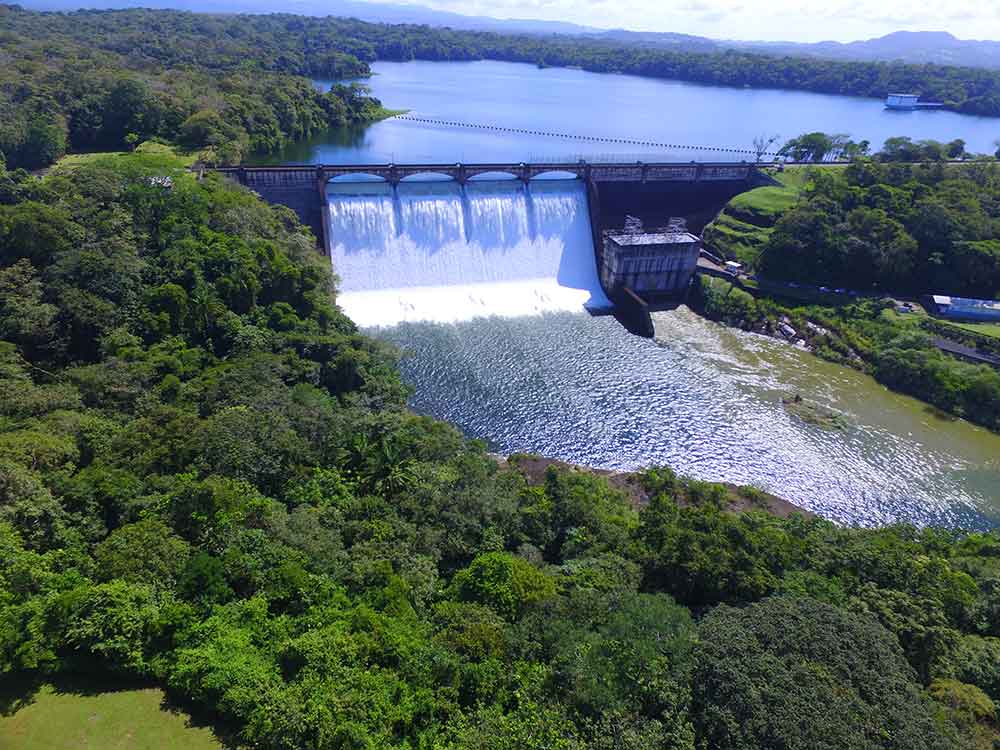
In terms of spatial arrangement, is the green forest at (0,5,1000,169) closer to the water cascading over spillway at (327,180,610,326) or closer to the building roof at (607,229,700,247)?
the water cascading over spillway at (327,180,610,326)

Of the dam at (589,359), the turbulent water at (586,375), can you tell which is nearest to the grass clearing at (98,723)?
the dam at (589,359)

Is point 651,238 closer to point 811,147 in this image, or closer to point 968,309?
point 968,309

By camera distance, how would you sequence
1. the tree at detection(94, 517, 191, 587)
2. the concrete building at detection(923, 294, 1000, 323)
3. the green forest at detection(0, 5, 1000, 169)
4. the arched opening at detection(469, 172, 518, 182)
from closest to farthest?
the tree at detection(94, 517, 191, 587) → the concrete building at detection(923, 294, 1000, 323) → the arched opening at detection(469, 172, 518, 182) → the green forest at detection(0, 5, 1000, 169)

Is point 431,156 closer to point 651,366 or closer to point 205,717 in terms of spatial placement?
point 651,366

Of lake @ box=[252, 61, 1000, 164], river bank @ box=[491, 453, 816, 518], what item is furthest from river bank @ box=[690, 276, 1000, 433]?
lake @ box=[252, 61, 1000, 164]

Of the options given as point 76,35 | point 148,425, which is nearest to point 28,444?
point 148,425

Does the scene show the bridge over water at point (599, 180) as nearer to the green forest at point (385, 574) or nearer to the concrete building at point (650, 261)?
the concrete building at point (650, 261)
